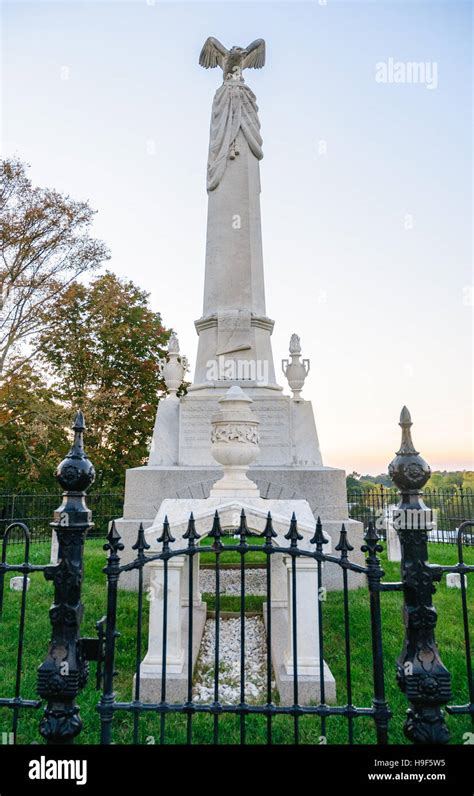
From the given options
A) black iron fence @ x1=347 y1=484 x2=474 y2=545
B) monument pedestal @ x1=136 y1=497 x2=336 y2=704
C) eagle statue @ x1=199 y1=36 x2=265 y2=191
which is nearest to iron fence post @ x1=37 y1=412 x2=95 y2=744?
monument pedestal @ x1=136 y1=497 x2=336 y2=704

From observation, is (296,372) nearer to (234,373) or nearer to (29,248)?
(234,373)

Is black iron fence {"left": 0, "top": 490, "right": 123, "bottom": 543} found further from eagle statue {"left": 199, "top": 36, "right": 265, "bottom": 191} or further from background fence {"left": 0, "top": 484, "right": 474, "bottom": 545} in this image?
eagle statue {"left": 199, "top": 36, "right": 265, "bottom": 191}

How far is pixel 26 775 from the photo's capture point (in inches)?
82.0

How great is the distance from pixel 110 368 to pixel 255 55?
44.0 ft

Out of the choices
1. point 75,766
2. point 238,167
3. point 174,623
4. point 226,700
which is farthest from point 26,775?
point 238,167

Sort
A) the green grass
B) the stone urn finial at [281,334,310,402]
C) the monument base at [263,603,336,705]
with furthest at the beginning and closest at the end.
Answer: the stone urn finial at [281,334,310,402]
the monument base at [263,603,336,705]
the green grass

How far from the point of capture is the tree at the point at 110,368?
63.4ft

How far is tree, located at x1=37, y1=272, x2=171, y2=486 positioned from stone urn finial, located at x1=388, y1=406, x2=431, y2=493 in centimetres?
1729

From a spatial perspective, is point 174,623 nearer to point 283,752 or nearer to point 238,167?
point 283,752

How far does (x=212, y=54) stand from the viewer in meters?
11.8

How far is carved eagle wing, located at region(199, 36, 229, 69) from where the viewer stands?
11.6 meters

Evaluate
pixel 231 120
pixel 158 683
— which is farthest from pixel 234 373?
pixel 158 683

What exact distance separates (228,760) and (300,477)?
230 inches

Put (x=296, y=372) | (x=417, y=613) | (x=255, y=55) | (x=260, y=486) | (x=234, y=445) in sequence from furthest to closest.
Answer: (x=255, y=55) → (x=296, y=372) → (x=260, y=486) → (x=234, y=445) → (x=417, y=613)
